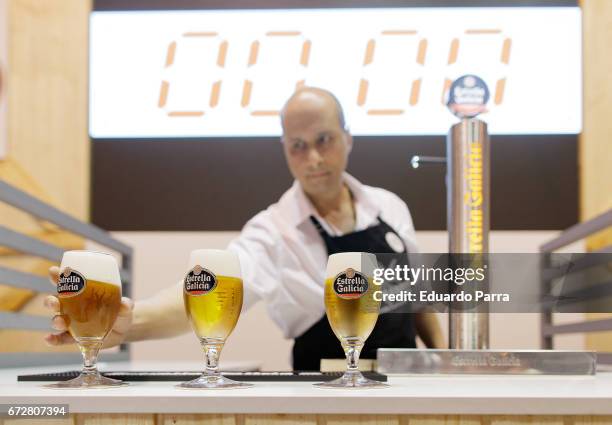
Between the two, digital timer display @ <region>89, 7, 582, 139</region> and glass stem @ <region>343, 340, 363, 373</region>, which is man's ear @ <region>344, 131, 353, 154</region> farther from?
glass stem @ <region>343, 340, 363, 373</region>

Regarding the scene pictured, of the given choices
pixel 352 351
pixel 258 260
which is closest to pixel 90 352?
pixel 352 351

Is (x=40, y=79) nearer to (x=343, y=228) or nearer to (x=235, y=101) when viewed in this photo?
(x=235, y=101)

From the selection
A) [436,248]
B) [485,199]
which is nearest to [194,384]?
[485,199]

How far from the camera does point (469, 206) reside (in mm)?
1403

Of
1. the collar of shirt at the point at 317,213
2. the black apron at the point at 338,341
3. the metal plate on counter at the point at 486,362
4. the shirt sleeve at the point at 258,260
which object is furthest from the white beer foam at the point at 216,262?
the collar of shirt at the point at 317,213

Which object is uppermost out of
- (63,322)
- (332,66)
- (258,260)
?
(332,66)

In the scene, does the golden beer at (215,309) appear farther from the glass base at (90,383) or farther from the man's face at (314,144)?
the man's face at (314,144)

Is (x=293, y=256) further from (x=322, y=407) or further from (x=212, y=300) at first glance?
(x=322, y=407)

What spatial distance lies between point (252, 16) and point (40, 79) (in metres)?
0.83

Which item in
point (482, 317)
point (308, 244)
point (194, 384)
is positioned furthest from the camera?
point (308, 244)

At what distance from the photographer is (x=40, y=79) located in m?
2.90

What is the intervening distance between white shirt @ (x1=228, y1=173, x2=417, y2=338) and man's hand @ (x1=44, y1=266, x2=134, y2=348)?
110 cm

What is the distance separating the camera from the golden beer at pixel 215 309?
98cm

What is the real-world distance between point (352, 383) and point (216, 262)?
0.23 metres
